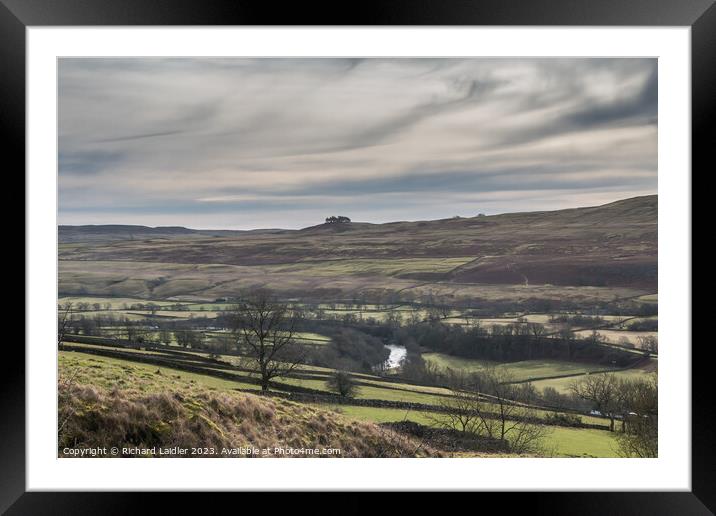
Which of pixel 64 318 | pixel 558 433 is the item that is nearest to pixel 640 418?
pixel 558 433

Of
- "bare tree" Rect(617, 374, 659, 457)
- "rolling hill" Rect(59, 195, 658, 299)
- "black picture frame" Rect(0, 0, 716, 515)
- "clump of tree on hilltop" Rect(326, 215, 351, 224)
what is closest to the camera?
"black picture frame" Rect(0, 0, 716, 515)

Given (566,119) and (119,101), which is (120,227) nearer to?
(119,101)

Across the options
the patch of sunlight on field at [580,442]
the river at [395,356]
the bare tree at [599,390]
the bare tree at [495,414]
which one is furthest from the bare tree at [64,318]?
the bare tree at [599,390]

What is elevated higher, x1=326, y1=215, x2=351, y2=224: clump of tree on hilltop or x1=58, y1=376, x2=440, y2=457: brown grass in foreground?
x1=326, y1=215, x2=351, y2=224: clump of tree on hilltop

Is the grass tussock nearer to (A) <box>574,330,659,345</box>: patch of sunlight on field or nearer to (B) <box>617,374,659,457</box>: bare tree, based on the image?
(B) <box>617,374,659,457</box>: bare tree

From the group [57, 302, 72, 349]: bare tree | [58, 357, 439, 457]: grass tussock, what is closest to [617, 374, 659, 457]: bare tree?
[58, 357, 439, 457]: grass tussock

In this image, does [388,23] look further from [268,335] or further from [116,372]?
[268,335]

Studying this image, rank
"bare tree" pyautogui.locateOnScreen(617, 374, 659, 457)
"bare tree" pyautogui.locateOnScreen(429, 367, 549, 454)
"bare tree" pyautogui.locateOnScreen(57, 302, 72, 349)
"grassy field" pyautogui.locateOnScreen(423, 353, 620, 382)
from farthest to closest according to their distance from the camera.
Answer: "grassy field" pyautogui.locateOnScreen(423, 353, 620, 382), "bare tree" pyautogui.locateOnScreen(429, 367, 549, 454), "bare tree" pyautogui.locateOnScreen(57, 302, 72, 349), "bare tree" pyautogui.locateOnScreen(617, 374, 659, 457)
